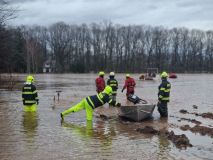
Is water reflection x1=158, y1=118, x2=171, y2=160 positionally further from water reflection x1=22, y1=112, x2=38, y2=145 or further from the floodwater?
water reflection x1=22, y1=112, x2=38, y2=145

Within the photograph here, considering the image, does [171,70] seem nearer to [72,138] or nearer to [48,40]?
[48,40]

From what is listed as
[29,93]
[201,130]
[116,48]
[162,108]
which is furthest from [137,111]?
[116,48]

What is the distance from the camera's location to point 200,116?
19.9 metres

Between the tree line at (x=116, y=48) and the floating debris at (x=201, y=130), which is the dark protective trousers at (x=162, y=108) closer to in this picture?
the floating debris at (x=201, y=130)

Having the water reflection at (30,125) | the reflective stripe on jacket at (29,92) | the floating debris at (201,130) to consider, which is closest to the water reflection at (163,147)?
the floating debris at (201,130)

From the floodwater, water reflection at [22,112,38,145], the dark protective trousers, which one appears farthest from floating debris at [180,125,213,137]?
water reflection at [22,112,38,145]

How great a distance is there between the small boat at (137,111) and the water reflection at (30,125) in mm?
3715

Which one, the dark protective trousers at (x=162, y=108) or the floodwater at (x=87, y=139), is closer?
the floodwater at (x=87, y=139)

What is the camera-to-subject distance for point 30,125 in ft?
49.7

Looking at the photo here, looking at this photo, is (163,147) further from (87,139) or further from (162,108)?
(162,108)

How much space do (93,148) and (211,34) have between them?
15735 cm

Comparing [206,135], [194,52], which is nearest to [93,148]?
[206,135]

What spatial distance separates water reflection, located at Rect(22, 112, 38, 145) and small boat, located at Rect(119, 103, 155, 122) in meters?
3.71

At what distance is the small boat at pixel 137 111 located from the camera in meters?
16.7
